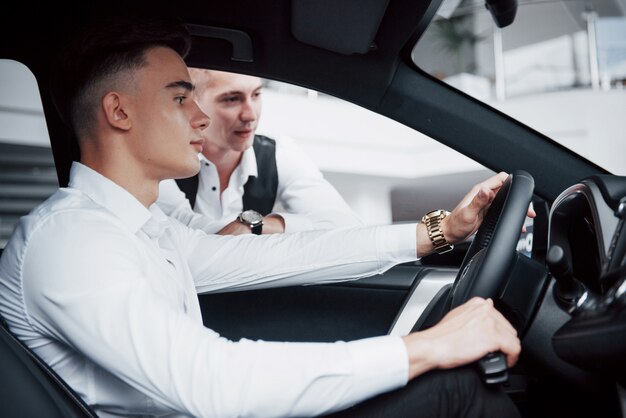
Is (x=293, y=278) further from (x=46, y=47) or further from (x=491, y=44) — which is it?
(x=491, y=44)

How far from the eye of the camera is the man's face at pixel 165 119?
4.07 feet

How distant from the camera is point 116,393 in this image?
1042 millimetres

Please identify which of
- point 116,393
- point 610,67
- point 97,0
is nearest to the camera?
point 116,393

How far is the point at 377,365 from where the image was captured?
0.90 m

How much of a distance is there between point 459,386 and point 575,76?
6.22 metres

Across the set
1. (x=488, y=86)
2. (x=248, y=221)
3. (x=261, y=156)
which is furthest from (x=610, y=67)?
(x=248, y=221)

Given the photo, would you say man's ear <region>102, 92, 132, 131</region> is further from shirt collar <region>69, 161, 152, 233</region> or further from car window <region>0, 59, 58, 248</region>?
car window <region>0, 59, 58, 248</region>

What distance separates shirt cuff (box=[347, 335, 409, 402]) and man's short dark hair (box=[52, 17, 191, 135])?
639 mm

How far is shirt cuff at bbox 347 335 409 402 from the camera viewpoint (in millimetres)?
897

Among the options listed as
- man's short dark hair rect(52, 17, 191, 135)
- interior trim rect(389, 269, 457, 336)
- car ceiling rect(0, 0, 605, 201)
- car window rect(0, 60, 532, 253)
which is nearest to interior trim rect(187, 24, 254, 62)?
car ceiling rect(0, 0, 605, 201)

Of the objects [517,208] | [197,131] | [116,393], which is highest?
[197,131]

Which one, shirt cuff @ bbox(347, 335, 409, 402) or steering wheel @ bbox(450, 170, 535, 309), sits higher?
steering wheel @ bbox(450, 170, 535, 309)

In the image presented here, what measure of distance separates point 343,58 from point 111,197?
560 millimetres

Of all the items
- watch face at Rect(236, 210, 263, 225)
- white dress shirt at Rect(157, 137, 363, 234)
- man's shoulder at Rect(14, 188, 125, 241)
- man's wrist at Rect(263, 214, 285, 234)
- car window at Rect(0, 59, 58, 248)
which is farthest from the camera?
white dress shirt at Rect(157, 137, 363, 234)
